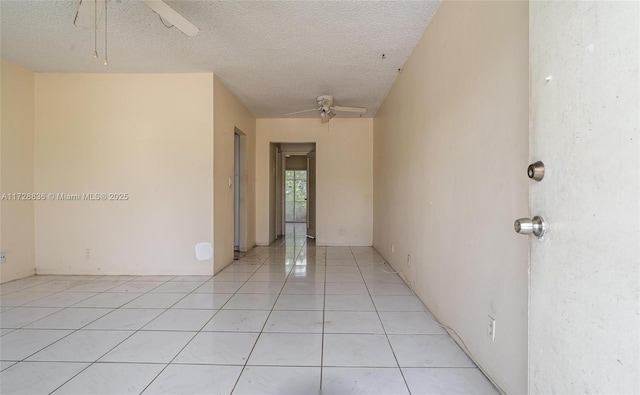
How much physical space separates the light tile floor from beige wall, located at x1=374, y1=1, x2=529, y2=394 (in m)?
0.30

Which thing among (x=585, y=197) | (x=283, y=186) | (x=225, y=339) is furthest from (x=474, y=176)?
(x=283, y=186)

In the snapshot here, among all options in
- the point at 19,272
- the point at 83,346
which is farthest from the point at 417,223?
the point at 19,272

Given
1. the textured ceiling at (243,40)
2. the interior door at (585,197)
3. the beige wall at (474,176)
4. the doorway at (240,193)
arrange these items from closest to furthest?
the interior door at (585,197) < the beige wall at (474,176) < the textured ceiling at (243,40) < the doorway at (240,193)

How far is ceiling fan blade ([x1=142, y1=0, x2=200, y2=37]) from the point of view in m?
1.94

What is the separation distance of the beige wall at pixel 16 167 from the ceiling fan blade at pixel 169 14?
2.79 meters

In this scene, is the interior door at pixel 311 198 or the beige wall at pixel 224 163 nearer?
the beige wall at pixel 224 163

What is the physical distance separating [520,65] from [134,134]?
13.3 ft

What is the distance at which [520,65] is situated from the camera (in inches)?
50.6

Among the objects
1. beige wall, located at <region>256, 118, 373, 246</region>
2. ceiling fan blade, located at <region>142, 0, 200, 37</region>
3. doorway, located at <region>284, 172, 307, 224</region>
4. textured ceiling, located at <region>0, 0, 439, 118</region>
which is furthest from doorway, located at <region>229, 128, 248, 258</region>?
doorway, located at <region>284, 172, 307, 224</region>

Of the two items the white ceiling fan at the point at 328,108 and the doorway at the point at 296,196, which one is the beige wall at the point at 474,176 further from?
the doorway at the point at 296,196

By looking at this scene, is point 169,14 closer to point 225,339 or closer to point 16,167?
point 225,339

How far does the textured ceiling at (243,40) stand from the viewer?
2.36m

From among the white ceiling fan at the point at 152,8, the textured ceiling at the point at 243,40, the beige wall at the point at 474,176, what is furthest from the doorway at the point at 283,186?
the white ceiling fan at the point at 152,8

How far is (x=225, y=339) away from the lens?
6.60ft
